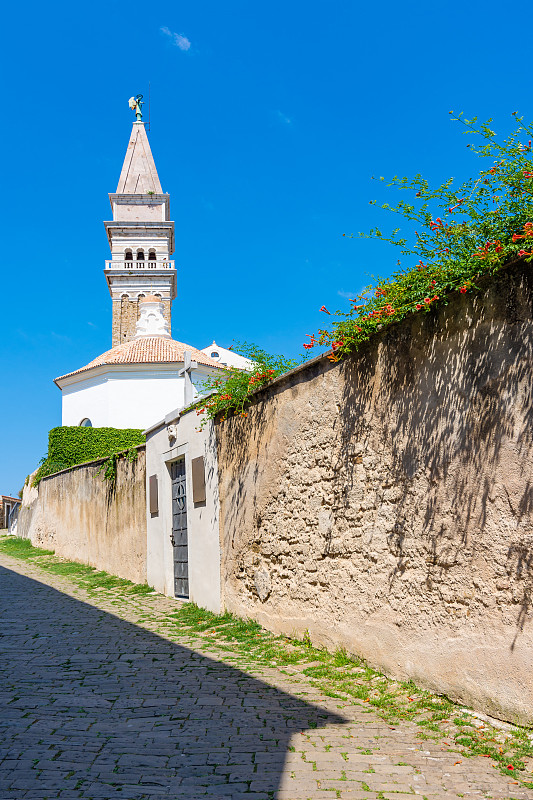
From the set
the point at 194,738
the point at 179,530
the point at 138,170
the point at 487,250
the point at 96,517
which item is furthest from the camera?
the point at 138,170

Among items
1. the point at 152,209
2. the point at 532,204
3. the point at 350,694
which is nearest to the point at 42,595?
the point at 350,694

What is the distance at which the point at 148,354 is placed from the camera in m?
39.1

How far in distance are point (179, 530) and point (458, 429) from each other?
281 inches

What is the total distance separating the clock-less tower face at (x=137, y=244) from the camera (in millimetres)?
57000

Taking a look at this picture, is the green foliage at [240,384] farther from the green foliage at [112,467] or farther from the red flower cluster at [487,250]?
the green foliage at [112,467]

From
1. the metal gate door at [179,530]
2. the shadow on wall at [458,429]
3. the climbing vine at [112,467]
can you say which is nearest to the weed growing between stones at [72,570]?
the metal gate door at [179,530]

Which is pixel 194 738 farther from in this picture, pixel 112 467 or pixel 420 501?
pixel 112 467

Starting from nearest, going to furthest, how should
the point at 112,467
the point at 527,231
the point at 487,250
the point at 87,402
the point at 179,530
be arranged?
1. the point at 527,231
2. the point at 487,250
3. the point at 179,530
4. the point at 112,467
5. the point at 87,402

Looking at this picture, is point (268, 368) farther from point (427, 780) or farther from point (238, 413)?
point (427, 780)

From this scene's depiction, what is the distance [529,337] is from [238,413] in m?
4.89

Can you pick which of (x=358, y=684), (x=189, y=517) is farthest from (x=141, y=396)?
(x=358, y=684)

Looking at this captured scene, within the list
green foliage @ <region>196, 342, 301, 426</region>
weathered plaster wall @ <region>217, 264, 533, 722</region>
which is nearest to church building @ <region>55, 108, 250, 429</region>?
green foliage @ <region>196, 342, 301, 426</region>

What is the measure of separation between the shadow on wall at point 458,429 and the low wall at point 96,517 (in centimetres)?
851

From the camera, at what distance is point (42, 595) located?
1219 centimetres
